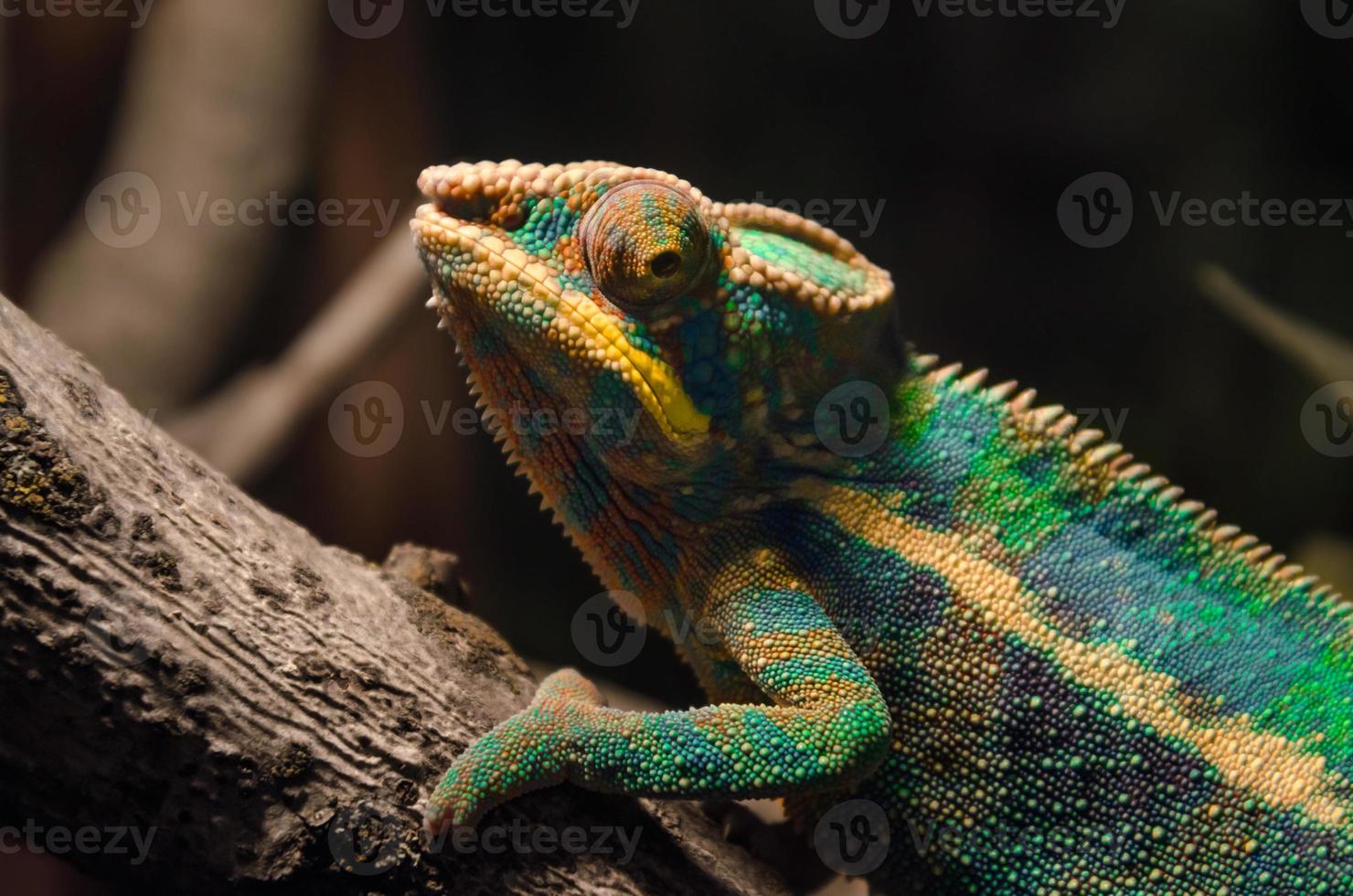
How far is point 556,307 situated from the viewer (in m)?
2.12

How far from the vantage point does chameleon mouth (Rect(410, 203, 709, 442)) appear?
83.1 inches

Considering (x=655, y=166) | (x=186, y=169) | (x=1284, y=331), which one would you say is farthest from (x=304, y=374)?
(x=1284, y=331)

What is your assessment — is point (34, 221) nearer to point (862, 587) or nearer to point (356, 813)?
point (356, 813)

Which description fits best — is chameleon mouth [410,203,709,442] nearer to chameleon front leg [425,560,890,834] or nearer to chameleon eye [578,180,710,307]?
chameleon eye [578,180,710,307]

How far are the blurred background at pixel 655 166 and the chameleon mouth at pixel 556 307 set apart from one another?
2.09 m

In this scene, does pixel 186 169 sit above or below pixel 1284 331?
below

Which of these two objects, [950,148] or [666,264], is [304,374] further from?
[950,148]

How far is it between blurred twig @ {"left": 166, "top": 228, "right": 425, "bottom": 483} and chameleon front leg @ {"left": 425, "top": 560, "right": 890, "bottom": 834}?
8.18 ft

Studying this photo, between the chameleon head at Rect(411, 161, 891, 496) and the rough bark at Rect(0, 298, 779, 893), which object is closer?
the rough bark at Rect(0, 298, 779, 893)

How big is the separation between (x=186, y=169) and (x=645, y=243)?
3298 mm

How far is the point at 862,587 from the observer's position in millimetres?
2295

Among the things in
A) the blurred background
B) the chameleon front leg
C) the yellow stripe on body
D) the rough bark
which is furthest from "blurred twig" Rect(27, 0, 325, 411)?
the yellow stripe on body

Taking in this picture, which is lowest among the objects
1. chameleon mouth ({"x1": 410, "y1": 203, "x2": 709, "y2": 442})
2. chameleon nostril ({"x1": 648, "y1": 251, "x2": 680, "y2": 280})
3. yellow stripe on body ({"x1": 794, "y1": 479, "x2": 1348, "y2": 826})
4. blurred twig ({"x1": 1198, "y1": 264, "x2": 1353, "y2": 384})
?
yellow stripe on body ({"x1": 794, "y1": 479, "x2": 1348, "y2": 826})

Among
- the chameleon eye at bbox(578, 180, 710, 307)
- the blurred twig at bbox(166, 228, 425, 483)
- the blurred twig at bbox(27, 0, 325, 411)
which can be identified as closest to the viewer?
the chameleon eye at bbox(578, 180, 710, 307)
